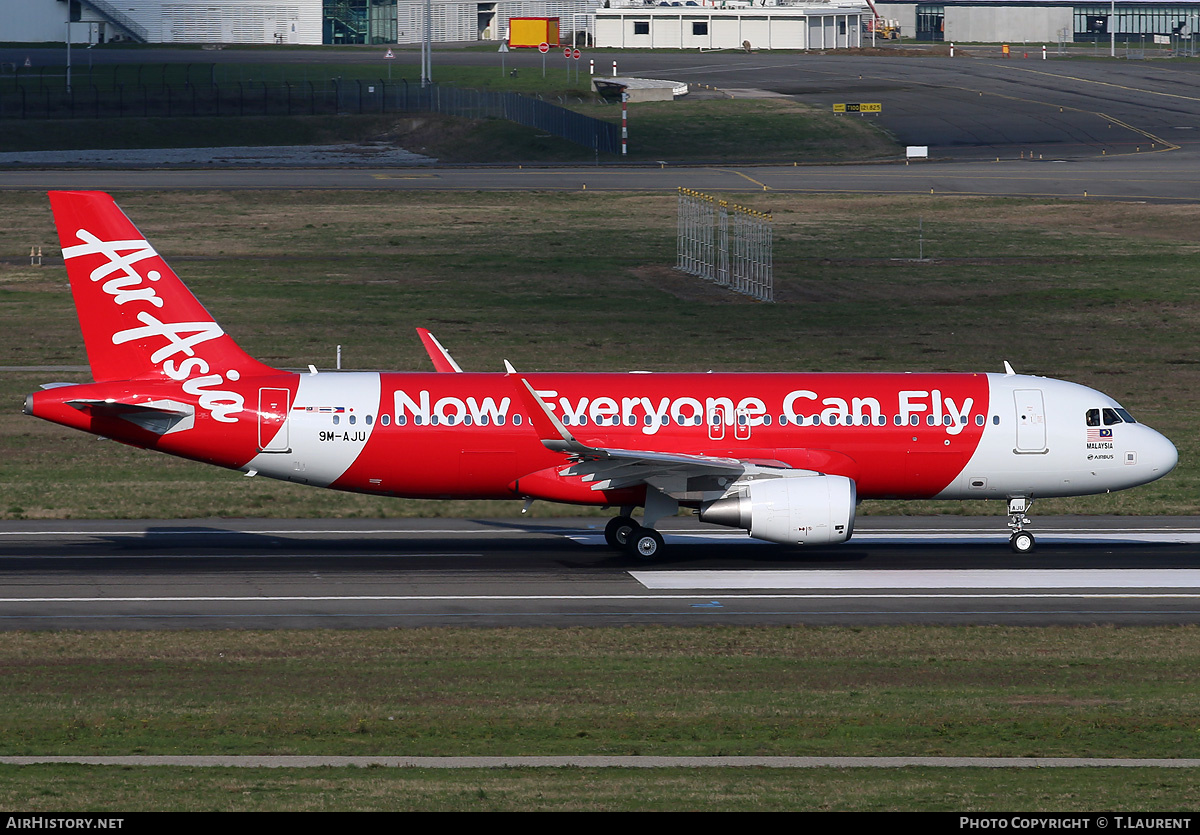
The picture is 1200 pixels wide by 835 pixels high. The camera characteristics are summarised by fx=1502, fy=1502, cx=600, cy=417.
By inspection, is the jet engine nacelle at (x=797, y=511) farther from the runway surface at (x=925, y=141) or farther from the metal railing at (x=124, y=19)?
the metal railing at (x=124, y=19)

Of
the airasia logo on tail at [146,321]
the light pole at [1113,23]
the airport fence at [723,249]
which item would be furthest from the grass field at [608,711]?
the light pole at [1113,23]

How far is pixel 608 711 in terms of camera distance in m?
23.5

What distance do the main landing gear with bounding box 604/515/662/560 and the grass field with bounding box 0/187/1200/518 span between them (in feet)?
23.5

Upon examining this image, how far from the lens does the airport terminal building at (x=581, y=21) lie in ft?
577

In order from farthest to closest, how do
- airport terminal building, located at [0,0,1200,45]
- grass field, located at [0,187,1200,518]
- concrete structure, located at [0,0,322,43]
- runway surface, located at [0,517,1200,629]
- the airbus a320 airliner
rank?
concrete structure, located at [0,0,322,43] < airport terminal building, located at [0,0,1200,45] < grass field, located at [0,187,1200,518] < the airbus a320 airliner < runway surface, located at [0,517,1200,629]

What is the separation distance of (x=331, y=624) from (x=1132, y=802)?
16430mm

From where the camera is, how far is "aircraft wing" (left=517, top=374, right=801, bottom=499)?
33.6 metres

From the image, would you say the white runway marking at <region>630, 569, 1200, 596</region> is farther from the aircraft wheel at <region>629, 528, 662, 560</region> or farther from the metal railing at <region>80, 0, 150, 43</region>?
the metal railing at <region>80, 0, 150, 43</region>

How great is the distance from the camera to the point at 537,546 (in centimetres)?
3797

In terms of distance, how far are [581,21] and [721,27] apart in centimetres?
2451

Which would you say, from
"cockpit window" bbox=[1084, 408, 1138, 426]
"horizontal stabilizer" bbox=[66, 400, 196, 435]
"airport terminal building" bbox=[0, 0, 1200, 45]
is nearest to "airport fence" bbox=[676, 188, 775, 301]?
"cockpit window" bbox=[1084, 408, 1138, 426]

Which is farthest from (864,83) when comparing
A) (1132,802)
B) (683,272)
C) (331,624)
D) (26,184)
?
(1132,802)

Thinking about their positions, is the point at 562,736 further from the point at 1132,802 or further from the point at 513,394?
the point at 513,394

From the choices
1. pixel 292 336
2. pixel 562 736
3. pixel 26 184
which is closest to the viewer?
pixel 562 736
